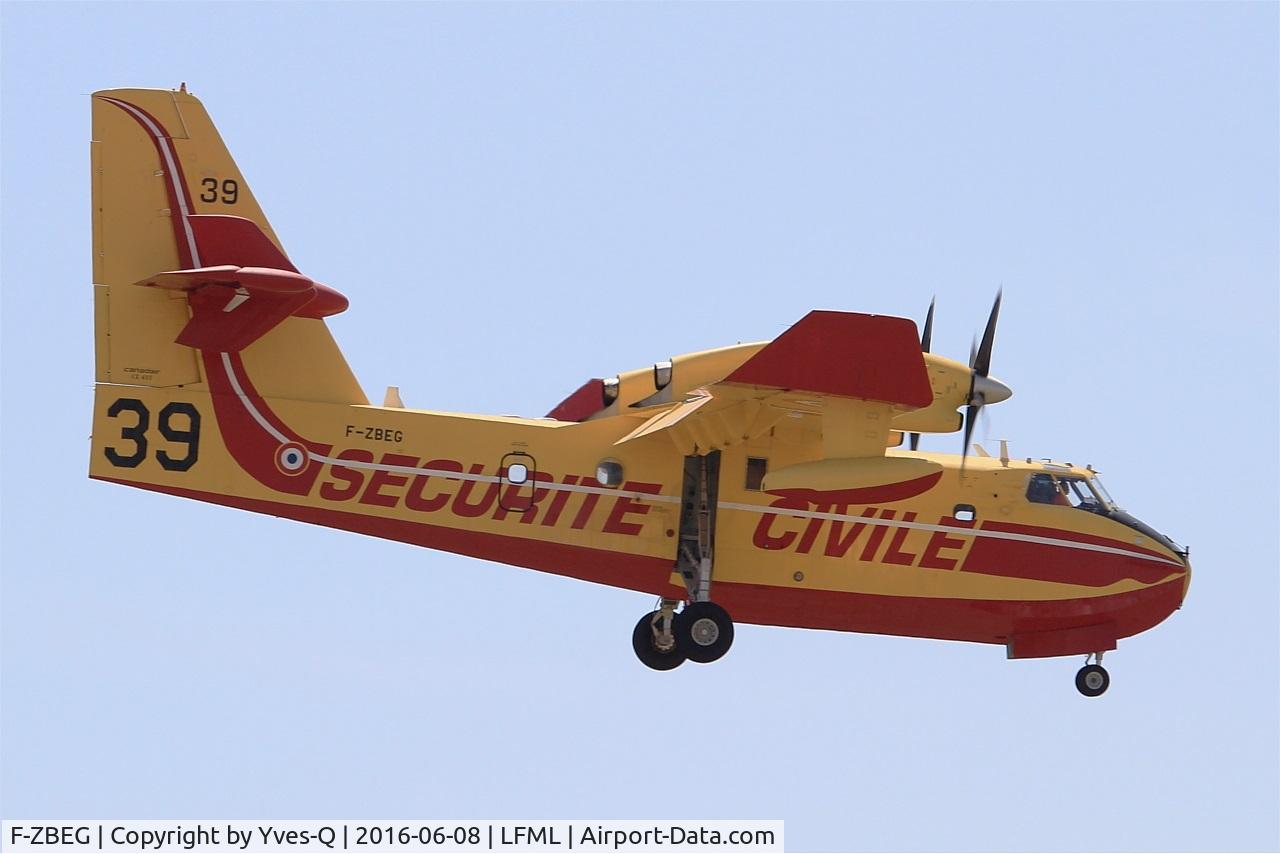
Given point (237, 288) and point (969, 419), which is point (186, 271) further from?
point (969, 419)

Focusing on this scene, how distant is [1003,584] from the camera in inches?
1087

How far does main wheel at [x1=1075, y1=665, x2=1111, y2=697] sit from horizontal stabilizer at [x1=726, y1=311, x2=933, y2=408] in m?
6.36

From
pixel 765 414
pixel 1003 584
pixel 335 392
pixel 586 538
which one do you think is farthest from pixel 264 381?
pixel 1003 584

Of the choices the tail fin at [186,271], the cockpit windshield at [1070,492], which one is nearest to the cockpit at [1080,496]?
the cockpit windshield at [1070,492]

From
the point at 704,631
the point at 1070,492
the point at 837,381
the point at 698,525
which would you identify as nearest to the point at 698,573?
the point at 698,525

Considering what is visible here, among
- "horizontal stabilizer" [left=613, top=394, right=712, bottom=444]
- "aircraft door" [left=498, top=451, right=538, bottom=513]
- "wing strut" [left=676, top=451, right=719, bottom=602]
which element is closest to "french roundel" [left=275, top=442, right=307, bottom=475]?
"aircraft door" [left=498, top=451, right=538, bottom=513]

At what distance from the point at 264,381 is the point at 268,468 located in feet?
3.74

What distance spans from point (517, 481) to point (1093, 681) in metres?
8.59

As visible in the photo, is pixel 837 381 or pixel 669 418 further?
pixel 669 418

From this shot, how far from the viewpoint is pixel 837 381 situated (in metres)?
24.0

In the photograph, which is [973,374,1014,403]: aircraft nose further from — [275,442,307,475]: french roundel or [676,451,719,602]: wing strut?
[275,442,307,475]: french roundel

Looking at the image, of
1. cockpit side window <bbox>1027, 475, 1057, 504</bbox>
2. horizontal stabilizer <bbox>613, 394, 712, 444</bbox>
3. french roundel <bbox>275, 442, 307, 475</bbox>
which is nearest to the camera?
horizontal stabilizer <bbox>613, 394, 712, 444</bbox>

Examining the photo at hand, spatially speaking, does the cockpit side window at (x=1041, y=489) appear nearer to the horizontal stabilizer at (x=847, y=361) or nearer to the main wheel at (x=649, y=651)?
the horizontal stabilizer at (x=847, y=361)

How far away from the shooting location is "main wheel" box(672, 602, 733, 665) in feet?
87.1
